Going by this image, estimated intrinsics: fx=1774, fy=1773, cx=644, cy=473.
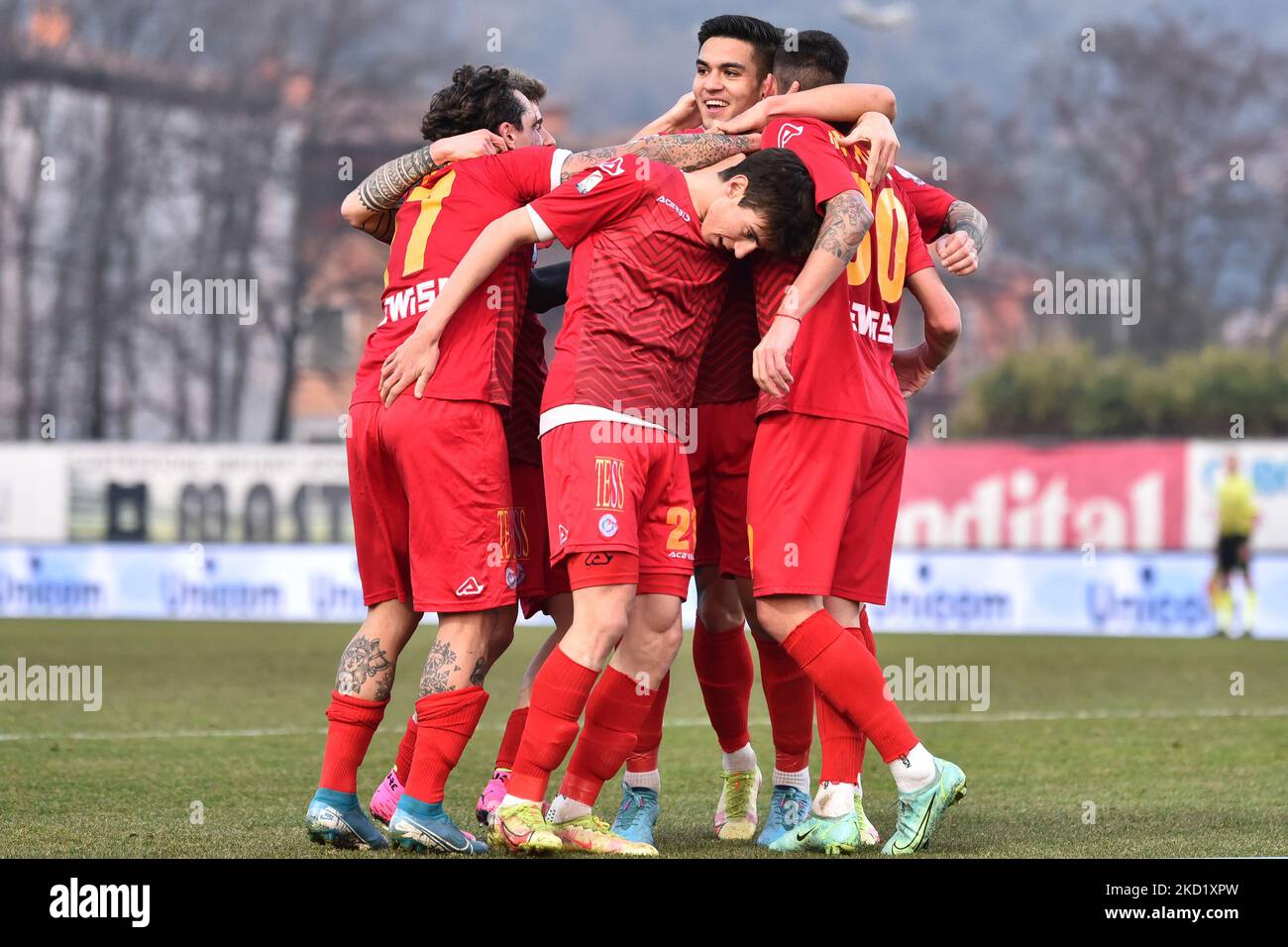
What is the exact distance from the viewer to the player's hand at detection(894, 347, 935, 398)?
662 centimetres

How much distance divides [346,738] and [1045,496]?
20024 mm

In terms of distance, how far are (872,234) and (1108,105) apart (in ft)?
180

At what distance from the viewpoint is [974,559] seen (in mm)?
20156

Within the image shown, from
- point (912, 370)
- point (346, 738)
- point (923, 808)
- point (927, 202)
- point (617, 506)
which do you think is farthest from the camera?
point (912, 370)

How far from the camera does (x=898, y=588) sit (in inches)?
781

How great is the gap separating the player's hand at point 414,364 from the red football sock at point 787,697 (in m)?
1.54

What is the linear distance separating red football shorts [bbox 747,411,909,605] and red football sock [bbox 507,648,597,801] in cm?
65

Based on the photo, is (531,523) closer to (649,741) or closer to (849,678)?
(649,741)

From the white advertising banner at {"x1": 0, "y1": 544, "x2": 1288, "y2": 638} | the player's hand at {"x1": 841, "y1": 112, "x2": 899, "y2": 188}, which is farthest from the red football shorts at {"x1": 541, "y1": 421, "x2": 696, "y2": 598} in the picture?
the white advertising banner at {"x1": 0, "y1": 544, "x2": 1288, "y2": 638}

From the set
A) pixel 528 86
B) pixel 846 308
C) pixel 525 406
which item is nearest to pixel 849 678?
pixel 846 308

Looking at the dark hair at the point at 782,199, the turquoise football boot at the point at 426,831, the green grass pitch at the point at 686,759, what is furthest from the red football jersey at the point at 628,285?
the green grass pitch at the point at 686,759

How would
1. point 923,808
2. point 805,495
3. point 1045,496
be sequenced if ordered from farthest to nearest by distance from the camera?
point 1045,496 < point 805,495 < point 923,808
